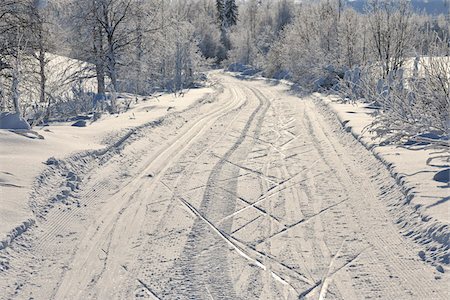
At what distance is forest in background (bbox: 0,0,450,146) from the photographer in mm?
9883

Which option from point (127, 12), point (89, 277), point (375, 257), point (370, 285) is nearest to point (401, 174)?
point (375, 257)

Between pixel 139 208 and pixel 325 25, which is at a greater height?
pixel 325 25

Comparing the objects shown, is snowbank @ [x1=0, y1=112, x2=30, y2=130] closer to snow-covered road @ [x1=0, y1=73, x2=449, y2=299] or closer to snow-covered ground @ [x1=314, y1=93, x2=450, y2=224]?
snow-covered road @ [x1=0, y1=73, x2=449, y2=299]

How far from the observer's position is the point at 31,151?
9.19 m

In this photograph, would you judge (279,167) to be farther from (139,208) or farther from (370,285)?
(370,285)

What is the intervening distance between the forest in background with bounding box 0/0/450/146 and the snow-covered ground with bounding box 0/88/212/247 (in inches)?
78.3

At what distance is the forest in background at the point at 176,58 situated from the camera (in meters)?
9.88

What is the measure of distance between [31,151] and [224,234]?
481 cm

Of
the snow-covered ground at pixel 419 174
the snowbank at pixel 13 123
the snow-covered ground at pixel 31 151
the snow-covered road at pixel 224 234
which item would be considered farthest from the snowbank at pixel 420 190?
the snowbank at pixel 13 123

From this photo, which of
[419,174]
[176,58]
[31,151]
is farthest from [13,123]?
[176,58]

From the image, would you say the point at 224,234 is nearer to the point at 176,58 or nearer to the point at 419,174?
the point at 419,174

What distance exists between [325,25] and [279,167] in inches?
1152

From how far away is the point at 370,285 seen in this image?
4.87 m

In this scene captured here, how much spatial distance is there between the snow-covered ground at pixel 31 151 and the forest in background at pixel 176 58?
1.99 m
